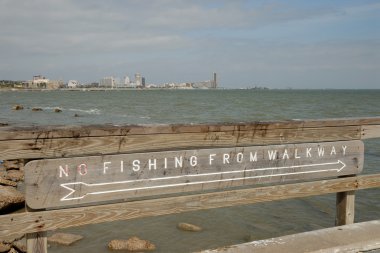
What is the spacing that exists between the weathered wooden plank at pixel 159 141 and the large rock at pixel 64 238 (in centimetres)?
380

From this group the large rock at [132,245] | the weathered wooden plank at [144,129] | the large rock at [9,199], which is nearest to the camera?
the weathered wooden plank at [144,129]

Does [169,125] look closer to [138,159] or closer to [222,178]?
[138,159]

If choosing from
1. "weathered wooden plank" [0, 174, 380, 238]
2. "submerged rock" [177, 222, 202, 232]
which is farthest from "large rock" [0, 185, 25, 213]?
"weathered wooden plank" [0, 174, 380, 238]

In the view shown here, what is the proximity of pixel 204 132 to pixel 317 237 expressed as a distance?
1.33 m

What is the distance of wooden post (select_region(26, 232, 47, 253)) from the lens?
8.93ft

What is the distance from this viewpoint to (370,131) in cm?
386

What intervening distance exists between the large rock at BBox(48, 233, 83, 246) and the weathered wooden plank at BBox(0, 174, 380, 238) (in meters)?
3.62

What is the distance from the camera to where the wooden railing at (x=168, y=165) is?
266 centimetres

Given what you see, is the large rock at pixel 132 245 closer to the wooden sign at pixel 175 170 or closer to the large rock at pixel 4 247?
the large rock at pixel 4 247

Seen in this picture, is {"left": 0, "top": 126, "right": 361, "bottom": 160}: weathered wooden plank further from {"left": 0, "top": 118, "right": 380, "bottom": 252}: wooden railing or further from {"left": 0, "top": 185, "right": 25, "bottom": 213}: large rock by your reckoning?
{"left": 0, "top": 185, "right": 25, "bottom": 213}: large rock

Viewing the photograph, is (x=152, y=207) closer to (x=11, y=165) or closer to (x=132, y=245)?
(x=132, y=245)

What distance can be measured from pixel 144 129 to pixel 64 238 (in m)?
4.03

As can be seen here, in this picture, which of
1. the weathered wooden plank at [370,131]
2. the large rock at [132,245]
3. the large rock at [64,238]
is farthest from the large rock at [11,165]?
the weathered wooden plank at [370,131]

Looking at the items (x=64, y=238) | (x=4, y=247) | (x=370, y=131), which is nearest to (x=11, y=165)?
(x=64, y=238)
